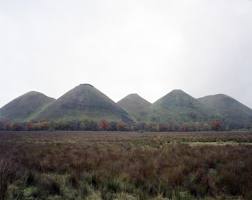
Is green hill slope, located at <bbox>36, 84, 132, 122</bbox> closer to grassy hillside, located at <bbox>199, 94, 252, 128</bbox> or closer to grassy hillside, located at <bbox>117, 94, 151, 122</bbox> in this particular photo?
grassy hillside, located at <bbox>117, 94, 151, 122</bbox>

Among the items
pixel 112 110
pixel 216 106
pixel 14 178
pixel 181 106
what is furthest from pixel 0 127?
pixel 216 106

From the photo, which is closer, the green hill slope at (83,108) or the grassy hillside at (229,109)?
the green hill slope at (83,108)

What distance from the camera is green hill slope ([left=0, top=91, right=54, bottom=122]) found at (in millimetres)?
125988

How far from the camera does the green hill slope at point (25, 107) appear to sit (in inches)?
4960

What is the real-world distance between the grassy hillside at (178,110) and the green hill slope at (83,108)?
82.4 feet

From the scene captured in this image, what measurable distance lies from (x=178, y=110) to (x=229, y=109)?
4203 centimetres

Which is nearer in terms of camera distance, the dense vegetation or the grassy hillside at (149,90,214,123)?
the dense vegetation

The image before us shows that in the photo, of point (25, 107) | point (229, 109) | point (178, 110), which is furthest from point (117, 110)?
point (229, 109)

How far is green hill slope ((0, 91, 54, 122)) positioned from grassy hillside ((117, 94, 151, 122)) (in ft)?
181

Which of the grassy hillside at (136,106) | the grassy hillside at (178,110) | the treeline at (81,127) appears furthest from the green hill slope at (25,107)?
the grassy hillside at (178,110)

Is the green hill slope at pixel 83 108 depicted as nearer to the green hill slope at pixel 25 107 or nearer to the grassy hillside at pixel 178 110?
the green hill slope at pixel 25 107

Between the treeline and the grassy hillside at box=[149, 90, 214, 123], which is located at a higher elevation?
the grassy hillside at box=[149, 90, 214, 123]

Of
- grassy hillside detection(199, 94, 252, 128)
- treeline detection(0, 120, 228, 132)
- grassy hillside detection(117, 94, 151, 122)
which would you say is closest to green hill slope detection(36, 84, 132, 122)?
grassy hillside detection(117, 94, 151, 122)

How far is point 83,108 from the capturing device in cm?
11944
